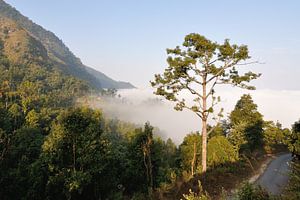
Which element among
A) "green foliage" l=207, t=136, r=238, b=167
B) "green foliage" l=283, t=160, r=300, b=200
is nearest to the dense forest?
"green foliage" l=207, t=136, r=238, b=167

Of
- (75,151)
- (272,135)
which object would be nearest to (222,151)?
Result: (75,151)

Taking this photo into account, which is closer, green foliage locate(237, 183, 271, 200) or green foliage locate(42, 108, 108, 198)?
green foliage locate(237, 183, 271, 200)

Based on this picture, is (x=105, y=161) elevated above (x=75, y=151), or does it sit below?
below

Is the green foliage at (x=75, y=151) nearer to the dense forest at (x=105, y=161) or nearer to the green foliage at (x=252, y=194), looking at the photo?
the dense forest at (x=105, y=161)

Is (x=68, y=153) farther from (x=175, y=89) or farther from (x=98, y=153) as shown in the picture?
(x=175, y=89)

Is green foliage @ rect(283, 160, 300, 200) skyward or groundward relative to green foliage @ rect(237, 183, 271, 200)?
skyward

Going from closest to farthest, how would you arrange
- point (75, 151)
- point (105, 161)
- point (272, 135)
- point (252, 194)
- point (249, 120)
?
point (252, 194) → point (75, 151) → point (105, 161) → point (249, 120) → point (272, 135)

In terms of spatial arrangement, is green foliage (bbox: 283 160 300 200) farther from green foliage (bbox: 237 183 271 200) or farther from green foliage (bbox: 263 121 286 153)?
green foliage (bbox: 263 121 286 153)

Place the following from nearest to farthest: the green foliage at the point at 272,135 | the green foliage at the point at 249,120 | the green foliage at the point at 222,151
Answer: the green foliage at the point at 222,151 < the green foliage at the point at 249,120 < the green foliage at the point at 272,135

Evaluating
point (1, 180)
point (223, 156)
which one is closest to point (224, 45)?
point (223, 156)

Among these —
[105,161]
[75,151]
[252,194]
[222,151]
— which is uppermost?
[252,194]

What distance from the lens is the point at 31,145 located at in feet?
166

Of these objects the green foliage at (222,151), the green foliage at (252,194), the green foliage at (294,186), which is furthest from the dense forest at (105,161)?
the green foliage at (294,186)

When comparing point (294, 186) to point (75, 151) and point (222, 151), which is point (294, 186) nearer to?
point (75, 151)
